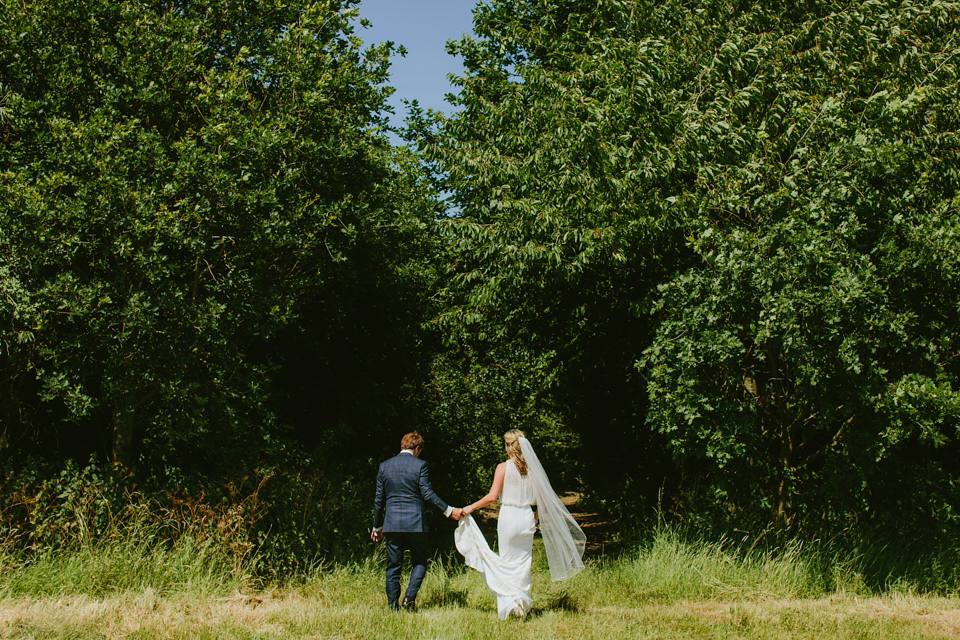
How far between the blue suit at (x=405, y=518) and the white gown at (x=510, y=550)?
46cm

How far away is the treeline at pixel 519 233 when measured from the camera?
8.18 meters

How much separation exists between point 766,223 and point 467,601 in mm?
5289

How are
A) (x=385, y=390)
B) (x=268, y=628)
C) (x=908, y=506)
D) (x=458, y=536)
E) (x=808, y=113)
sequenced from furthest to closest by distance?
(x=385, y=390) → (x=908, y=506) → (x=808, y=113) → (x=458, y=536) → (x=268, y=628)

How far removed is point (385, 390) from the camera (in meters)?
14.4

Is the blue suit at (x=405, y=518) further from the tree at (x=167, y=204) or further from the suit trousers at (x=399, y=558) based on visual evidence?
the tree at (x=167, y=204)

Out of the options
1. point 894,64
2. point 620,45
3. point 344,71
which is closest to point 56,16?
point 344,71

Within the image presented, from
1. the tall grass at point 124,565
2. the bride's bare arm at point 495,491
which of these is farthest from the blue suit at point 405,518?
the tall grass at point 124,565

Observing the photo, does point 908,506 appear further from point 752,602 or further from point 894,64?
point 894,64

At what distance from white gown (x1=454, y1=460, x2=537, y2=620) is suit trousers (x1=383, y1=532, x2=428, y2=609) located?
410 mm

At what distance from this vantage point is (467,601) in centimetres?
820

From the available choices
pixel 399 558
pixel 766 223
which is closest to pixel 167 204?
pixel 399 558

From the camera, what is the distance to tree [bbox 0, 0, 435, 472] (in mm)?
8547

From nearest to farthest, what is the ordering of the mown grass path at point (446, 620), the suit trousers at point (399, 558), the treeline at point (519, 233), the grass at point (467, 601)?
the mown grass path at point (446, 620)
the grass at point (467, 601)
the suit trousers at point (399, 558)
the treeline at point (519, 233)

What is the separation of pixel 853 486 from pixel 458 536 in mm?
4740
